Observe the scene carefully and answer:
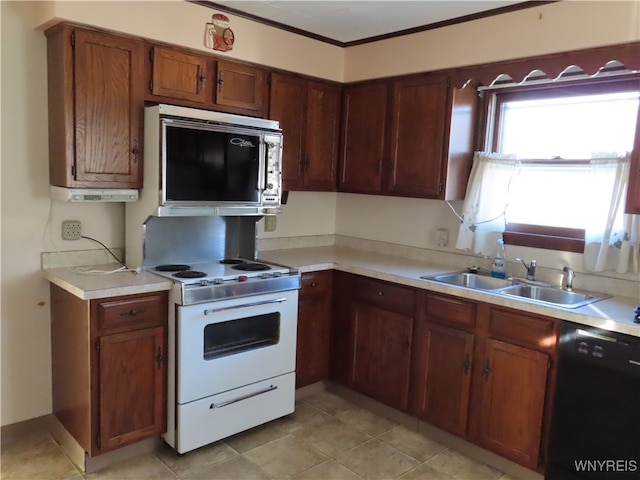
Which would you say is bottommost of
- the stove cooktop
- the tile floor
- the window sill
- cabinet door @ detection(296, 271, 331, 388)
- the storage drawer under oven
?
the tile floor

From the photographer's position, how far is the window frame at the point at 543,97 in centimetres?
278

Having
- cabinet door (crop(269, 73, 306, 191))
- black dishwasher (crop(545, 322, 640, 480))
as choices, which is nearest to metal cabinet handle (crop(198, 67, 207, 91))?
cabinet door (crop(269, 73, 306, 191))

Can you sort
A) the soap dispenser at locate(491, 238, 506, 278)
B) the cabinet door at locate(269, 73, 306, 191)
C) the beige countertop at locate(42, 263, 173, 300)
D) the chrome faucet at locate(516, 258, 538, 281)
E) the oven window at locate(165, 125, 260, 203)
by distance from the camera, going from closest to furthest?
the beige countertop at locate(42, 263, 173, 300) < the oven window at locate(165, 125, 260, 203) < the chrome faucet at locate(516, 258, 538, 281) < the soap dispenser at locate(491, 238, 506, 278) < the cabinet door at locate(269, 73, 306, 191)

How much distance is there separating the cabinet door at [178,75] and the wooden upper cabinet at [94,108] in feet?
0.30

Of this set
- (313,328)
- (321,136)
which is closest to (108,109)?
(321,136)

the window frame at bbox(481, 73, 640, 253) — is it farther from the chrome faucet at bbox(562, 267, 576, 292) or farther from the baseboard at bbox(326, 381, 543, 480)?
the baseboard at bbox(326, 381, 543, 480)

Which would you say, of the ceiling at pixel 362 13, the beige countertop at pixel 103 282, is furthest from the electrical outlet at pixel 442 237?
the beige countertop at pixel 103 282

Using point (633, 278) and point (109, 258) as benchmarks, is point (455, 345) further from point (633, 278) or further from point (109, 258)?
point (109, 258)

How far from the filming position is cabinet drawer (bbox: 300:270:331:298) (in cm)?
325

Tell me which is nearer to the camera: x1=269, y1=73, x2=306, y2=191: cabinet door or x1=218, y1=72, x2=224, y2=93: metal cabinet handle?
x1=218, y1=72, x2=224, y2=93: metal cabinet handle

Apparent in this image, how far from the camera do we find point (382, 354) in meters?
3.19

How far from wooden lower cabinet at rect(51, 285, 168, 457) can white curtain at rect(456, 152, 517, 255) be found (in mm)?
1861

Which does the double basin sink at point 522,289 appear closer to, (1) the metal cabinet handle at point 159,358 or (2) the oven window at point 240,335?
(2) the oven window at point 240,335

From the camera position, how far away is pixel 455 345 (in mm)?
2793
